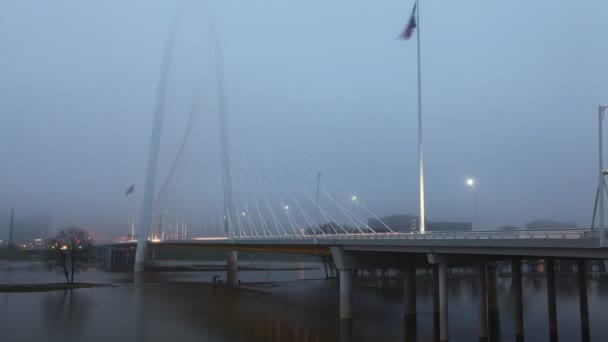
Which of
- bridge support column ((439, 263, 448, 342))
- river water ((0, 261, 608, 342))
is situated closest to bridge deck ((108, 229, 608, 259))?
bridge support column ((439, 263, 448, 342))

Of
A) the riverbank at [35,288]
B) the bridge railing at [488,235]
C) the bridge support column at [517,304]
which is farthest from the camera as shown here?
the riverbank at [35,288]

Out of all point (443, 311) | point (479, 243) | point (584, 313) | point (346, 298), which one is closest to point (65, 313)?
point (346, 298)

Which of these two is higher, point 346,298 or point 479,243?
point 479,243

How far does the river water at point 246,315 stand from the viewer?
2688 centimetres

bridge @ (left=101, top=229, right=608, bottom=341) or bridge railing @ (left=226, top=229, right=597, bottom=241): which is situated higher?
bridge railing @ (left=226, top=229, right=597, bottom=241)

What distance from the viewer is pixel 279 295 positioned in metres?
47.0

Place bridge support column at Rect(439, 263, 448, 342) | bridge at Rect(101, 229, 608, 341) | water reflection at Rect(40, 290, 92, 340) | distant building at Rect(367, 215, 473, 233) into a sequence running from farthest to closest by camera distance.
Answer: distant building at Rect(367, 215, 473, 233) < water reflection at Rect(40, 290, 92, 340) < bridge support column at Rect(439, 263, 448, 342) < bridge at Rect(101, 229, 608, 341)

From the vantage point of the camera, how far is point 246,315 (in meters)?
34.1

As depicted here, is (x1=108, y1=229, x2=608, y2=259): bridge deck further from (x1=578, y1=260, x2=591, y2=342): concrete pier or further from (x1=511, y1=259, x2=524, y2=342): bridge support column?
(x1=578, y1=260, x2=591, y2=342): concrete pier

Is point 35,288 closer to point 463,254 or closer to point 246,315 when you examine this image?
point 246,315

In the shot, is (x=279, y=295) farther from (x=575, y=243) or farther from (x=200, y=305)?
(x=575, y=243)

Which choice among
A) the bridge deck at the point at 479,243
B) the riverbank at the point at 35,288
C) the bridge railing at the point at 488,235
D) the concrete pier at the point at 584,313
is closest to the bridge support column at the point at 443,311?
the bridge deck at the point at 479,243

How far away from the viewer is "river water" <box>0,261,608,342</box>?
26877 millimetres

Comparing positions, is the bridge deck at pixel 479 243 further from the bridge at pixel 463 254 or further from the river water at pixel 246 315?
the river water at pixel 246 315
